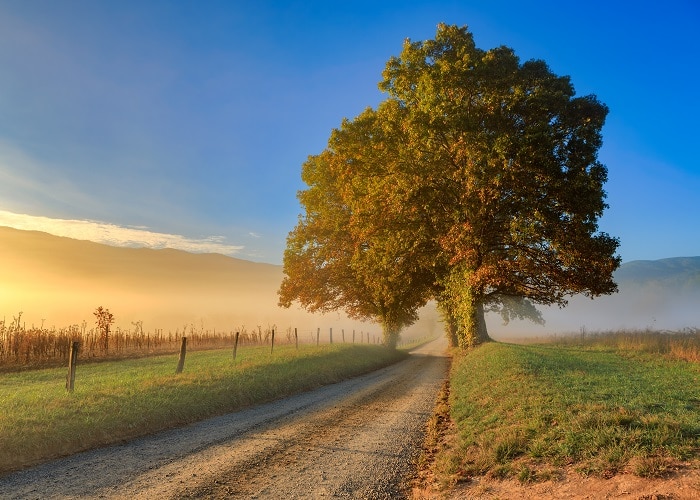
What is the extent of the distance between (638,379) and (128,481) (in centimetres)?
1698

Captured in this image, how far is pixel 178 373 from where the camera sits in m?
20.2

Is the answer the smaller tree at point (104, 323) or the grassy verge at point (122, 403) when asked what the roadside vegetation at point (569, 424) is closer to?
the grassy verge at point (122, 403)

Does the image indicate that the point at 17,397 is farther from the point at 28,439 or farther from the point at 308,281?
the point at 308,281

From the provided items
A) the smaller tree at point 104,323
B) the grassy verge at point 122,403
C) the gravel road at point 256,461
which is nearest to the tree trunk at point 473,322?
the grassy verge at point 122,403

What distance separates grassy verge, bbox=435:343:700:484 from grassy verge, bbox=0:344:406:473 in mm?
8611

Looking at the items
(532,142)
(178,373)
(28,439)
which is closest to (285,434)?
(28,439)

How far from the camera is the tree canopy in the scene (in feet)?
79.9

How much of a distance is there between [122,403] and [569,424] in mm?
13273

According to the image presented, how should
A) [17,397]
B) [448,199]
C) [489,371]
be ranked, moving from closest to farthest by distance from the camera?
[17,397] < [489,371] < [448,199]

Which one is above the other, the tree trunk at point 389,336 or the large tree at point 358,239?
the large tree at point 358,239

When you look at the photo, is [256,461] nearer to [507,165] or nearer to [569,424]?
[569,424]

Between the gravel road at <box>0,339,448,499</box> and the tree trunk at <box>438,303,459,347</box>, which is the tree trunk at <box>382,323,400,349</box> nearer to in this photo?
the tree trunk at <box>438,303,459,347</box>

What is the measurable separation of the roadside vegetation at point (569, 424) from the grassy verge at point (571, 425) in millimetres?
17

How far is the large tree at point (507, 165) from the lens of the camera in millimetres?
24156
